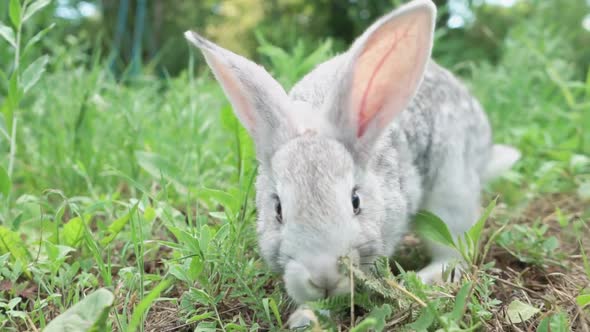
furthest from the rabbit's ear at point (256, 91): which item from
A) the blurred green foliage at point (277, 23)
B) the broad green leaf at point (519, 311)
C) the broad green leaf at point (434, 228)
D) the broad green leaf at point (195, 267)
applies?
the blurred green foliage at point (277, 23)

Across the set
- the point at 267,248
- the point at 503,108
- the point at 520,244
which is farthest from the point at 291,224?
the point at 503,108

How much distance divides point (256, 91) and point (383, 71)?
51 cm

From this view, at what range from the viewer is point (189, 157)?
3494 millimetres

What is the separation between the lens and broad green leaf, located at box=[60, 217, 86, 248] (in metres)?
2.67

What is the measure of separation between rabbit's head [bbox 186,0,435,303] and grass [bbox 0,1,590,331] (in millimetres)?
133

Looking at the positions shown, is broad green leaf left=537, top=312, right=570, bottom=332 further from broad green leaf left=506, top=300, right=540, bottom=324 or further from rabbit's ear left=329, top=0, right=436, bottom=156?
rabbit's ear left=329, top=0, right=436, bottom=156

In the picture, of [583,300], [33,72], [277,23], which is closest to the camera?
[583,300]

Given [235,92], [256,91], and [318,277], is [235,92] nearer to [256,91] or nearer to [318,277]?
[256,91]

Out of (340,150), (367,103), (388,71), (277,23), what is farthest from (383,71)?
(277,23)

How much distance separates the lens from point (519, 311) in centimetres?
233

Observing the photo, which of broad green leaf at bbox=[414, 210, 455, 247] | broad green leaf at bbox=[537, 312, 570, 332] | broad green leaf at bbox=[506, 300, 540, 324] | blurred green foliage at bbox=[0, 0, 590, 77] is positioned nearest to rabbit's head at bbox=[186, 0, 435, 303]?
broad green leaf at bbox=[414, 210, 455, 247]

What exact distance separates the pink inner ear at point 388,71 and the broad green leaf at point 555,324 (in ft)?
3.17

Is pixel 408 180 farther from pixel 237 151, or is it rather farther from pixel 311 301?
pixel 311 301

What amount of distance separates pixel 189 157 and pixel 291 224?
53.9 inches
